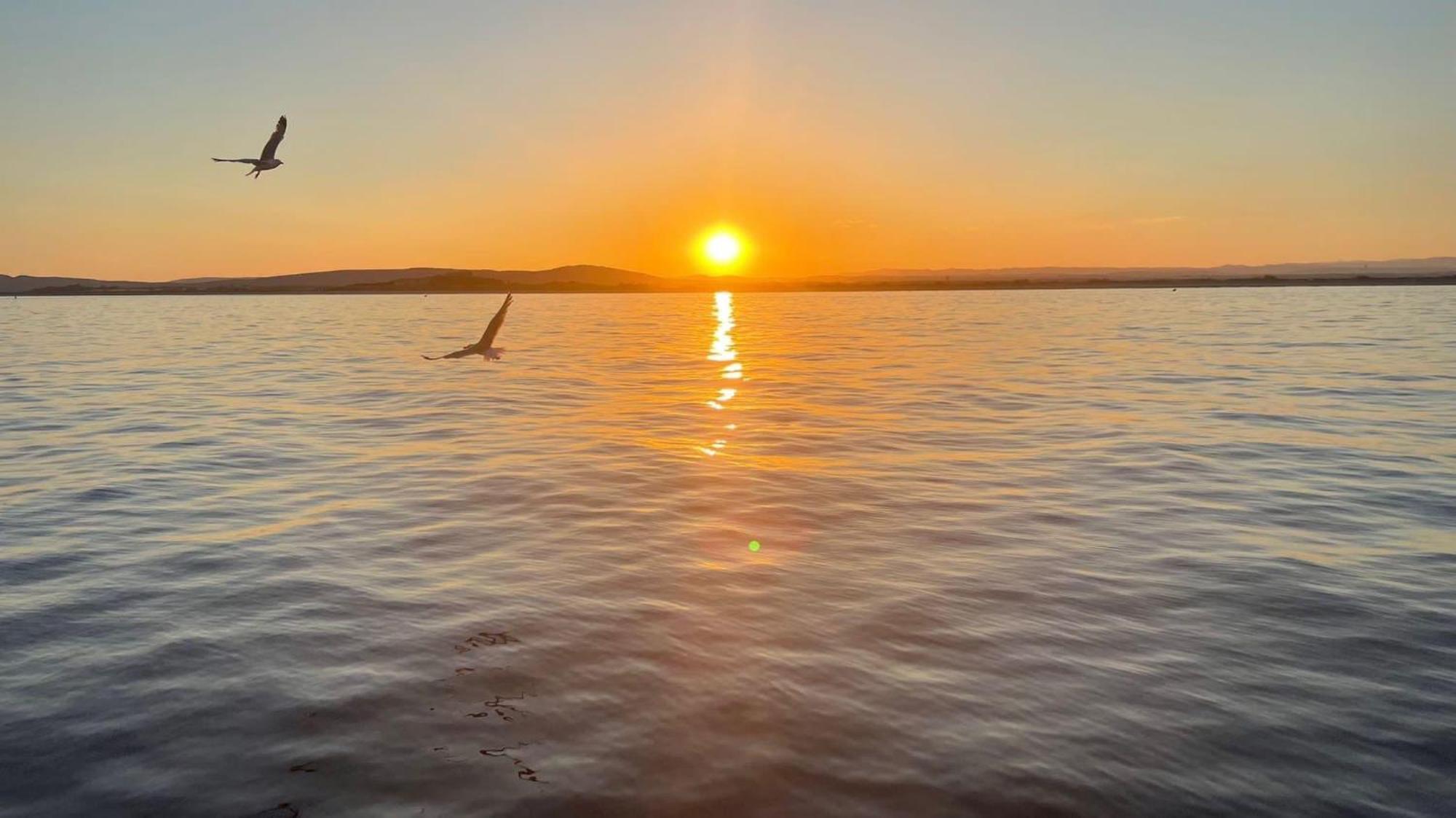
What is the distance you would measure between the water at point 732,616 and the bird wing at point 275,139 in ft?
19.1

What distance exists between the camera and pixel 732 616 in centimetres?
840

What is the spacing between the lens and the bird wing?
18.8 metres

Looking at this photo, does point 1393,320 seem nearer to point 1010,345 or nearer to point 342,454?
point 1010,345

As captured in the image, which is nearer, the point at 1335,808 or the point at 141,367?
the point at 1335,808

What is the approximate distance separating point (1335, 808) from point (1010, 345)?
43833mm

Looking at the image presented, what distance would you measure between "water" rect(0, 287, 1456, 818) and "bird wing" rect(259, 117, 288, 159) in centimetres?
581

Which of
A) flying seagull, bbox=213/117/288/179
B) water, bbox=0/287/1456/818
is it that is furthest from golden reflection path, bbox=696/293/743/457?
flying seagull, bbox=213/117/288/179

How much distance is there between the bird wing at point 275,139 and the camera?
1880cm

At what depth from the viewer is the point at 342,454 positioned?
1727cm

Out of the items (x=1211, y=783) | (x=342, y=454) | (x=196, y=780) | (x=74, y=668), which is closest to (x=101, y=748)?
(x=196, y=780)

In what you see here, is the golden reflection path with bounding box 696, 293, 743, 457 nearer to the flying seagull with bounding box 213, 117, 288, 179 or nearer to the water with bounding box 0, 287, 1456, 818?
the water with bounding box 0, 287, 1456, 818

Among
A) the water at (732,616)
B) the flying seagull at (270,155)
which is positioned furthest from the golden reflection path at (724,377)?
the flying seagull at (270,155)

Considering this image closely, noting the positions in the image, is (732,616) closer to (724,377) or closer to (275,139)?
(275,139)

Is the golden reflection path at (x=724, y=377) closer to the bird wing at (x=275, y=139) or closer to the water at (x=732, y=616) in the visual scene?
the water at (x=732, y=616)
